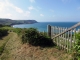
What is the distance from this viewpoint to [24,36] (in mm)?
8867

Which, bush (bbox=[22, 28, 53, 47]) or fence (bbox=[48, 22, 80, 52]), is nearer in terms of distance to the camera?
fence (bbox=[48, 22, 80, 52])

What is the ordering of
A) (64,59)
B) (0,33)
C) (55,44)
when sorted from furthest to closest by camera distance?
(0,33) → (55,44) → (64,59)

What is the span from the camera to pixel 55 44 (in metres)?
8.23

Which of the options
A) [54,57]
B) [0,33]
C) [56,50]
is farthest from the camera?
[0,33]

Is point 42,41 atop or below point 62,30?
below

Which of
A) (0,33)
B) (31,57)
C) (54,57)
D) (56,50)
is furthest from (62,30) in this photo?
(0,33)

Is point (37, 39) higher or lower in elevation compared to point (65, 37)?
lower

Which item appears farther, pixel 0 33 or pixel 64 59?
pixel 0 33

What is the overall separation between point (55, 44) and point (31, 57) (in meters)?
2.41

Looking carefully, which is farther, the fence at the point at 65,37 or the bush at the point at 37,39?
the bush at the point at 37,39

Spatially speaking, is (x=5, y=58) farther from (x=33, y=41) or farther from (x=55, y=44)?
(x=55, y=44)

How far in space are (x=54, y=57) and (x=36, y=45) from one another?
7.75ft

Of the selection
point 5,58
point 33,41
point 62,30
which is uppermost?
point 62,30

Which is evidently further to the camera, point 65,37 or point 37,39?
point 37,39
